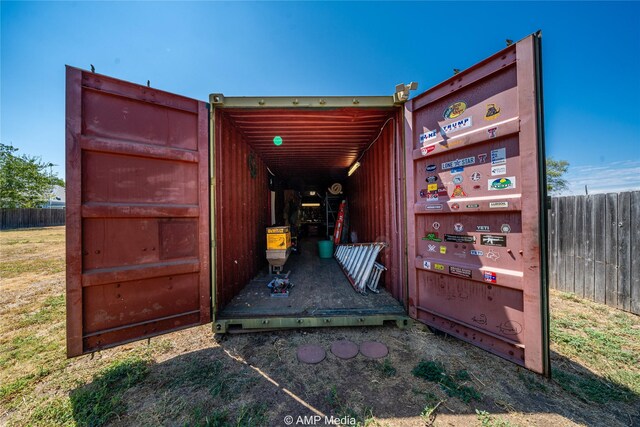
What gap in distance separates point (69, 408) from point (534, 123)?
5.92 m

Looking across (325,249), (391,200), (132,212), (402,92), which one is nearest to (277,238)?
(325,249)

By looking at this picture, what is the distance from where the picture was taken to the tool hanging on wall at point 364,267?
463cm

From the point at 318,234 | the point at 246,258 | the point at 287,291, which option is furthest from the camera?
the point at 318,234

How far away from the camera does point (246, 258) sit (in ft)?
16.7

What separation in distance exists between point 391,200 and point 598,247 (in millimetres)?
4514

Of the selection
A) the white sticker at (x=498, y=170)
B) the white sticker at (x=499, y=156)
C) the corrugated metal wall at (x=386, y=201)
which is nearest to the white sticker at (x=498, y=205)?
the white sticker at (x=498, y=170)

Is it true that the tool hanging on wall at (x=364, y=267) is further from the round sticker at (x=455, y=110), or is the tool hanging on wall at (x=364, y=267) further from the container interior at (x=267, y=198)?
the round sticker at (x=455, y=110)

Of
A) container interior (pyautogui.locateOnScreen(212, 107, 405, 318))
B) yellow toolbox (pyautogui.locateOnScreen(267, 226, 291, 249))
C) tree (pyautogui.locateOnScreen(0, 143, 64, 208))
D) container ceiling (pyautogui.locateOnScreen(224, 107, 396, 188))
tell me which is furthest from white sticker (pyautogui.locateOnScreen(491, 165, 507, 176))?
tree (pyautogui.locateOnScreen(0, 143, 64, 208))

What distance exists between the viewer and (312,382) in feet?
8.73

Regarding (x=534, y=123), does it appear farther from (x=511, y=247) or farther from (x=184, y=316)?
(x=184, y=316)

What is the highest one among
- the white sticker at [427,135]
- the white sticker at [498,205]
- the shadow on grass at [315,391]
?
the white sticker at [427,135]

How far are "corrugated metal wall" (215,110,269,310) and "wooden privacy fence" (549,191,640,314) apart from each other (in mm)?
7531

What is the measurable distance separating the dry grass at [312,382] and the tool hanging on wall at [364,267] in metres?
1.09

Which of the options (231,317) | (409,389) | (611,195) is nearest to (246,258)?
(231,317)
